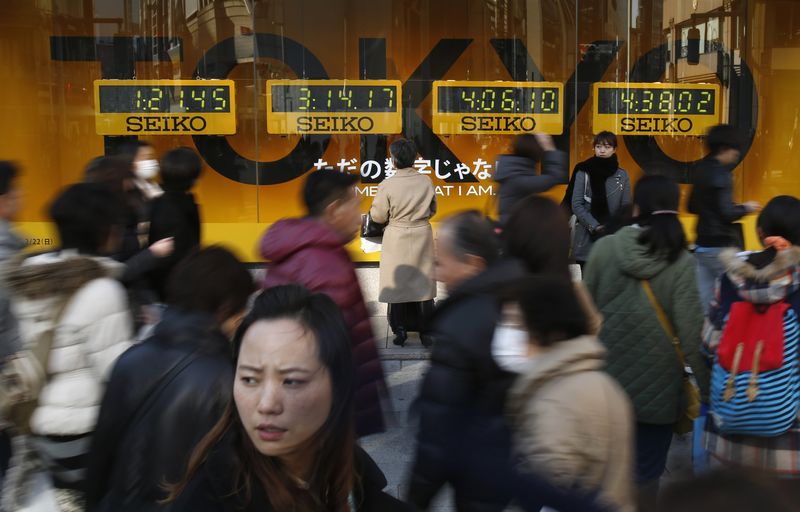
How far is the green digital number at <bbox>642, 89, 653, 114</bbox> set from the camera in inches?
433

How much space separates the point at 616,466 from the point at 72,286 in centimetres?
188

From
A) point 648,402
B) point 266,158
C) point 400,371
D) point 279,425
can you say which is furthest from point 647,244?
point 266,158

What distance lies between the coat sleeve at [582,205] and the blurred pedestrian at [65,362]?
5.23 meters

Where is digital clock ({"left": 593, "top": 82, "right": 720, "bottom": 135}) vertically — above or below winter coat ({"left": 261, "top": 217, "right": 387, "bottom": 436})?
above

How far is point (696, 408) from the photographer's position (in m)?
3.98

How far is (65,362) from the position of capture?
10.0 ft

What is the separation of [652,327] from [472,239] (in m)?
1.01

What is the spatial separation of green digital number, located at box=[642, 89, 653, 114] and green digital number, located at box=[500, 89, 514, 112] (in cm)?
160

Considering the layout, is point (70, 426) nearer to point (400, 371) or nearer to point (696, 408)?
point (696, 408)

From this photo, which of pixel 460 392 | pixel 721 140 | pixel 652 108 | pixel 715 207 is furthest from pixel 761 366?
pixel 652 108

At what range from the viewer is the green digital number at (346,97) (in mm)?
10633

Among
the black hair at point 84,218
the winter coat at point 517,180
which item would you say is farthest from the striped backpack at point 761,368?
the black hair at point 84,218

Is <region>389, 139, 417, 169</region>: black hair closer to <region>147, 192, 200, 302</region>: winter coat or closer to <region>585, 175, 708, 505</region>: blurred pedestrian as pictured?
<region>147, 192, 200, 302</region>: winter coat

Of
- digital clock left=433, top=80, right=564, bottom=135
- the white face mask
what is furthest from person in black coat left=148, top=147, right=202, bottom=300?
digital clock left=433, top=80, right=564, bottom=135
